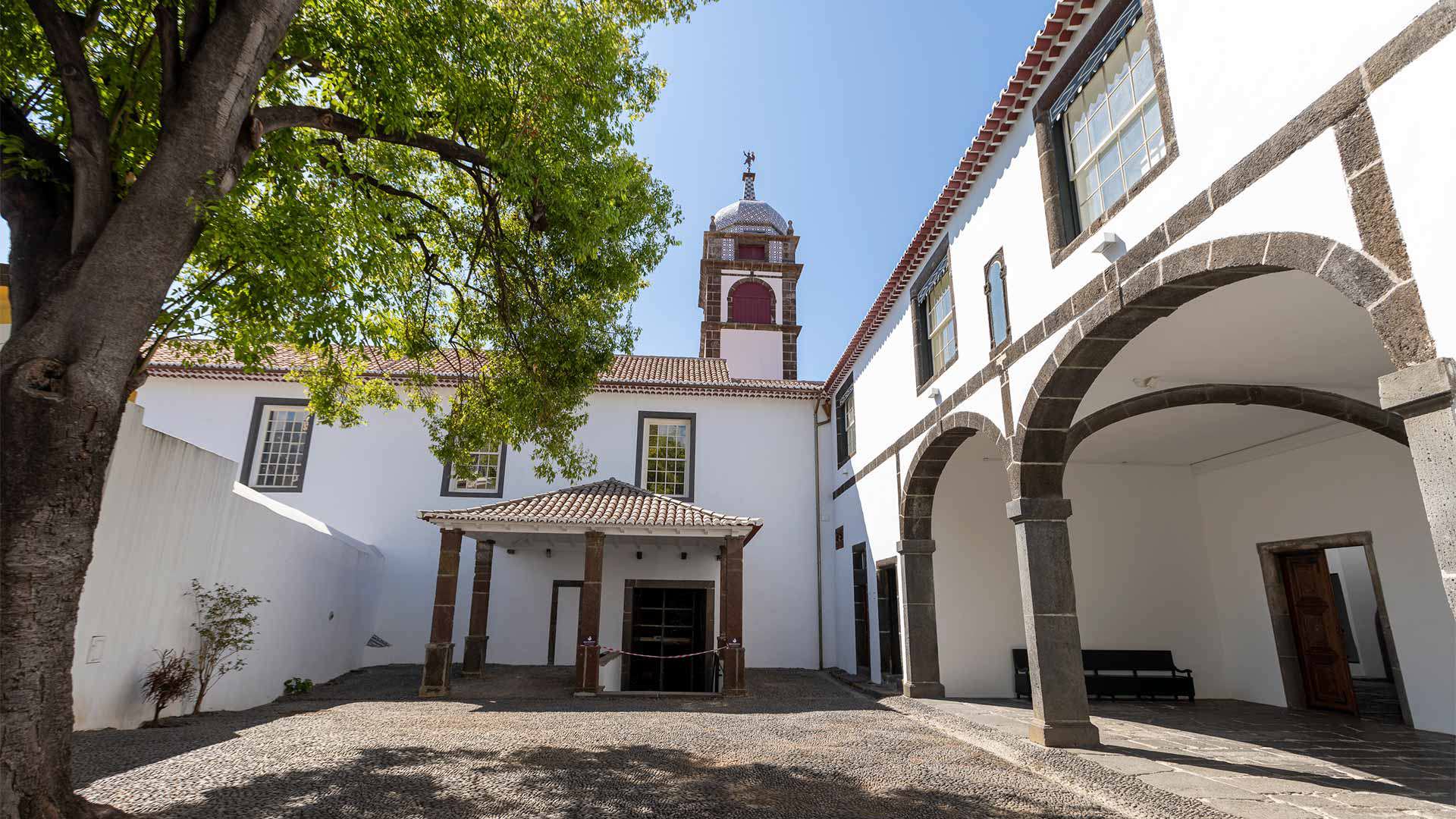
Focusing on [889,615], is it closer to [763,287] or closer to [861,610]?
[861,610]

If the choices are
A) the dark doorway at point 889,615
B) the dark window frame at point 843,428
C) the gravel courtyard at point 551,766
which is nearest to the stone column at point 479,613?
the gravel courtyard at point 551,766

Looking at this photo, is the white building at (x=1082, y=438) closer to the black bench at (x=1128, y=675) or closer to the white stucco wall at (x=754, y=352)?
the black bench at (x=1128, y=675)

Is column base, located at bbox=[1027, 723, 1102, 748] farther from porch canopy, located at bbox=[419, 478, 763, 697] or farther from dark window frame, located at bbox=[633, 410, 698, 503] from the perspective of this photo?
dark window frame, located at bbox=[633, 410, 698, 503]

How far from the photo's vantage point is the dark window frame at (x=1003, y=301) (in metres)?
7.69

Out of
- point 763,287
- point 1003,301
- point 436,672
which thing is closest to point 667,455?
point 436,672

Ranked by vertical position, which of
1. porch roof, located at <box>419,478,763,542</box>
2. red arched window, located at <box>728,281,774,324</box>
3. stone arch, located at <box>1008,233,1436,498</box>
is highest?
red arched window, located at <box>728,281,774,324</box>

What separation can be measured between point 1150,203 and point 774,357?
16.6 metres

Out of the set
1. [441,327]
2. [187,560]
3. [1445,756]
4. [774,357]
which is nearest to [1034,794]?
[1445,756]

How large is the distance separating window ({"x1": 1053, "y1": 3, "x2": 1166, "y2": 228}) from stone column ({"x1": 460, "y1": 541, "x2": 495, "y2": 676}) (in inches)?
429

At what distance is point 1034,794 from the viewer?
5336 mm

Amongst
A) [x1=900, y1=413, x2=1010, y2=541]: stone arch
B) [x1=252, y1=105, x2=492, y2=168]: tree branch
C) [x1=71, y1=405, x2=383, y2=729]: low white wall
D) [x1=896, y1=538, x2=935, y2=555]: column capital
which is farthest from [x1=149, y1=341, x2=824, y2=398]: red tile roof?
[x1=252, y1=105, x2=492, y2=168]: tree branch

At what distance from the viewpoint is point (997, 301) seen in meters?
8.01

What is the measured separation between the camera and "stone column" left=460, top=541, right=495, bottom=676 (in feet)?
40.6

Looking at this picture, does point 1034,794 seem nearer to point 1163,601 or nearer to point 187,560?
point 1163,601
